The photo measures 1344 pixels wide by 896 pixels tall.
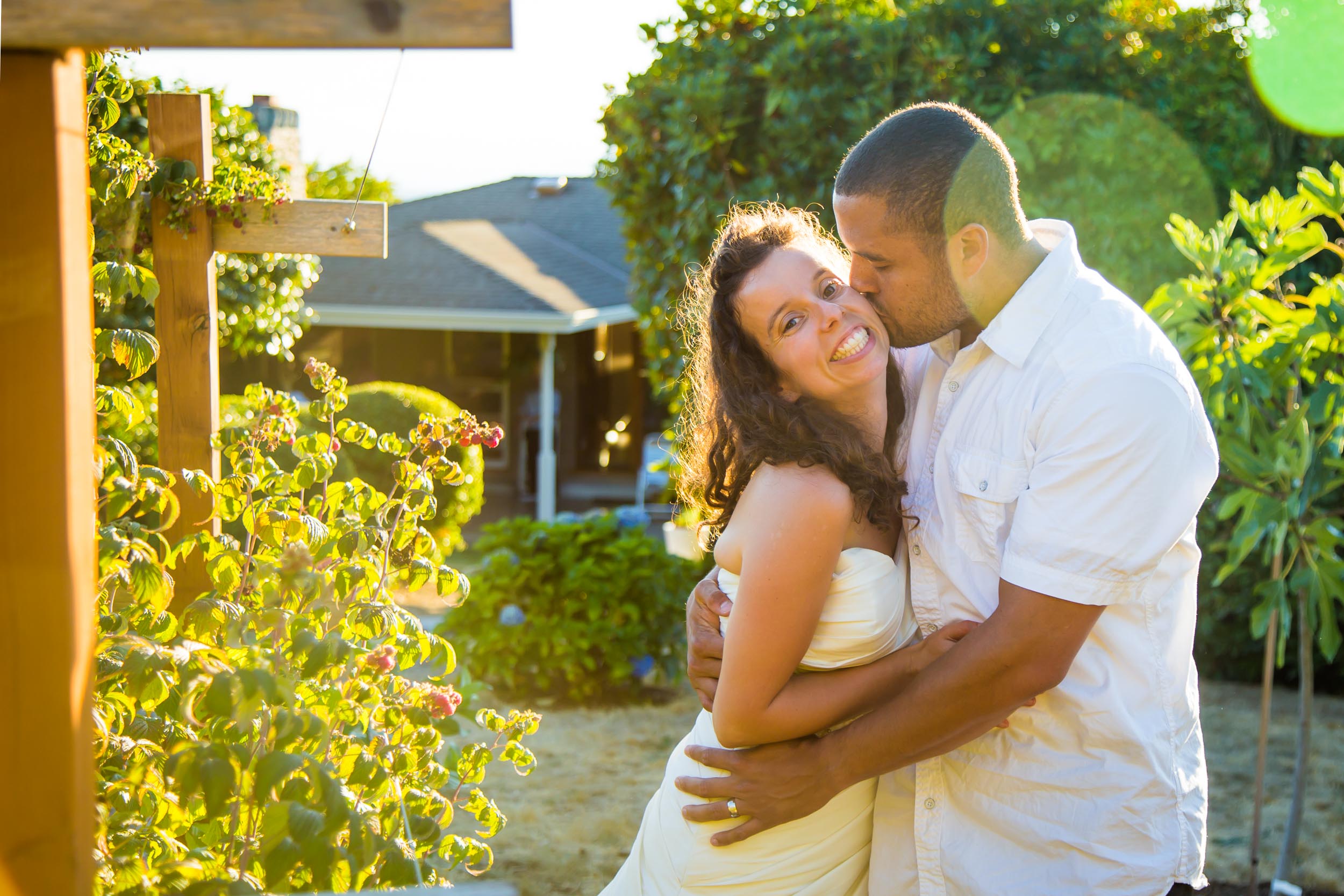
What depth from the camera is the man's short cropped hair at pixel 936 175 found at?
7.22 ft

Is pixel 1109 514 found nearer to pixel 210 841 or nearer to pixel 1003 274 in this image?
pixel 1003 274

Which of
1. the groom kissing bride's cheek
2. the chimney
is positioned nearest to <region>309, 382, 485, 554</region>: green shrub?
the chimney

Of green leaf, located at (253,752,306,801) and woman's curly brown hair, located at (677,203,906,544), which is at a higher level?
woman's curly brown hair, located at (677,203,906,544)

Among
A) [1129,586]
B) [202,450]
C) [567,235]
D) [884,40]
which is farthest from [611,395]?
[1129,586]

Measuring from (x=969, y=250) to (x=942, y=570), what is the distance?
0.67 meters

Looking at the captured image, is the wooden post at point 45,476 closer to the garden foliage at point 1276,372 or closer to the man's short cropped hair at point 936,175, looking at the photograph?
the man's short cropped hair at point 936,175

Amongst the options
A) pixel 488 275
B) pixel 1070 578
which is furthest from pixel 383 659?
pixel 488 275

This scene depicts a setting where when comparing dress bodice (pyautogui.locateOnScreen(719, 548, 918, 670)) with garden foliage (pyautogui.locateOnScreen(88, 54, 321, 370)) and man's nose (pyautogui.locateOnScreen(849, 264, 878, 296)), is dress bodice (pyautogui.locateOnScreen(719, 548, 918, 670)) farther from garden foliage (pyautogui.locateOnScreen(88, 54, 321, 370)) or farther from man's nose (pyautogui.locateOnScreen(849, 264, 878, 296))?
garden foliage (pyautogui.locateOnScreen(88, 54, 321, 370))

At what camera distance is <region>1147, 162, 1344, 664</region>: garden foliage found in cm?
319

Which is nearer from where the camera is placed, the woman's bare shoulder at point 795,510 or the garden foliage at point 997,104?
the woman's bare shoulder at point 795,510

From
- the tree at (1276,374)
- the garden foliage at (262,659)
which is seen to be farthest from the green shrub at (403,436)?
the tree at (1276,374)

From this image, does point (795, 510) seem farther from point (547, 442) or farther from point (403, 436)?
point (547, 442)

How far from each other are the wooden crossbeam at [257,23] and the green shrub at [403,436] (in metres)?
8.36

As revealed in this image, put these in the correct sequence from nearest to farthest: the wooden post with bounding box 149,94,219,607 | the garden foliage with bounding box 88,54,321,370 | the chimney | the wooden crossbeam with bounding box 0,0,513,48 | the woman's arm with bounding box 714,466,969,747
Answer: the wooden crossbeam with bounding box 0,0,513,48 < the woman's arm with bounding box 714,466,969,747 < the garden foliage with bounding box 88,54,321,370 < the wooden post with bounding box 149,94,219,607 < the chimney
